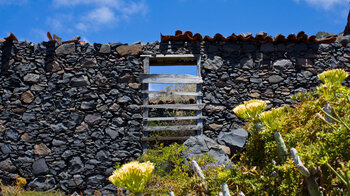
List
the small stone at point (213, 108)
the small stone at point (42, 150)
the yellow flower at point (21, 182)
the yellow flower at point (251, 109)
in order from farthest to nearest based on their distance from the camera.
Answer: the small stone at point (213, 108) → the small stone at point (42, 150) → the yellow flower at point (21, 182) → the yellow flower at point (251, 109)

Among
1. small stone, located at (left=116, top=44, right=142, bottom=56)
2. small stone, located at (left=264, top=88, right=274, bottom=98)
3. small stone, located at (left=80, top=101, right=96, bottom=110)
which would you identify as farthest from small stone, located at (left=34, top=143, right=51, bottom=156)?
small stone, located at (left=264, top=88, right=274, bottom=98)

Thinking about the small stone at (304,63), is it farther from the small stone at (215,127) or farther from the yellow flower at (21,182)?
the yellow flower at (21,182)

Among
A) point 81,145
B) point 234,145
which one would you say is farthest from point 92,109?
point 234,145

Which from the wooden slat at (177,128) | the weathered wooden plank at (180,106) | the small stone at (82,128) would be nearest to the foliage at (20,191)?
the small stone at (82,128)

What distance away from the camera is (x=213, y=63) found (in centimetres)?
745

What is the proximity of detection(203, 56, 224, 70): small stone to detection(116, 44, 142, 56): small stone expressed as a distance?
1.75 m

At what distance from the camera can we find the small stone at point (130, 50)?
741 centimetres

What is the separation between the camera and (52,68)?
7387 millimetres

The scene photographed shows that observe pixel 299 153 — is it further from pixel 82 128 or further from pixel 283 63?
pixel 283 63

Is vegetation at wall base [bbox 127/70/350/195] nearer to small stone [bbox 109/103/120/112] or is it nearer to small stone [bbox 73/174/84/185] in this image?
small stone [bbox 109/103/120/112]

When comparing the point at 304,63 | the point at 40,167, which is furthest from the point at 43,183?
the point at 304,63

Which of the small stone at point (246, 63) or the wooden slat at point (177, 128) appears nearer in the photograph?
the wooden slat at point (177, 128)

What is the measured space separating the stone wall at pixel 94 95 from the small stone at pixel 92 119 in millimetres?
25

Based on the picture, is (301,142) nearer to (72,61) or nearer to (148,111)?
(148,111)
